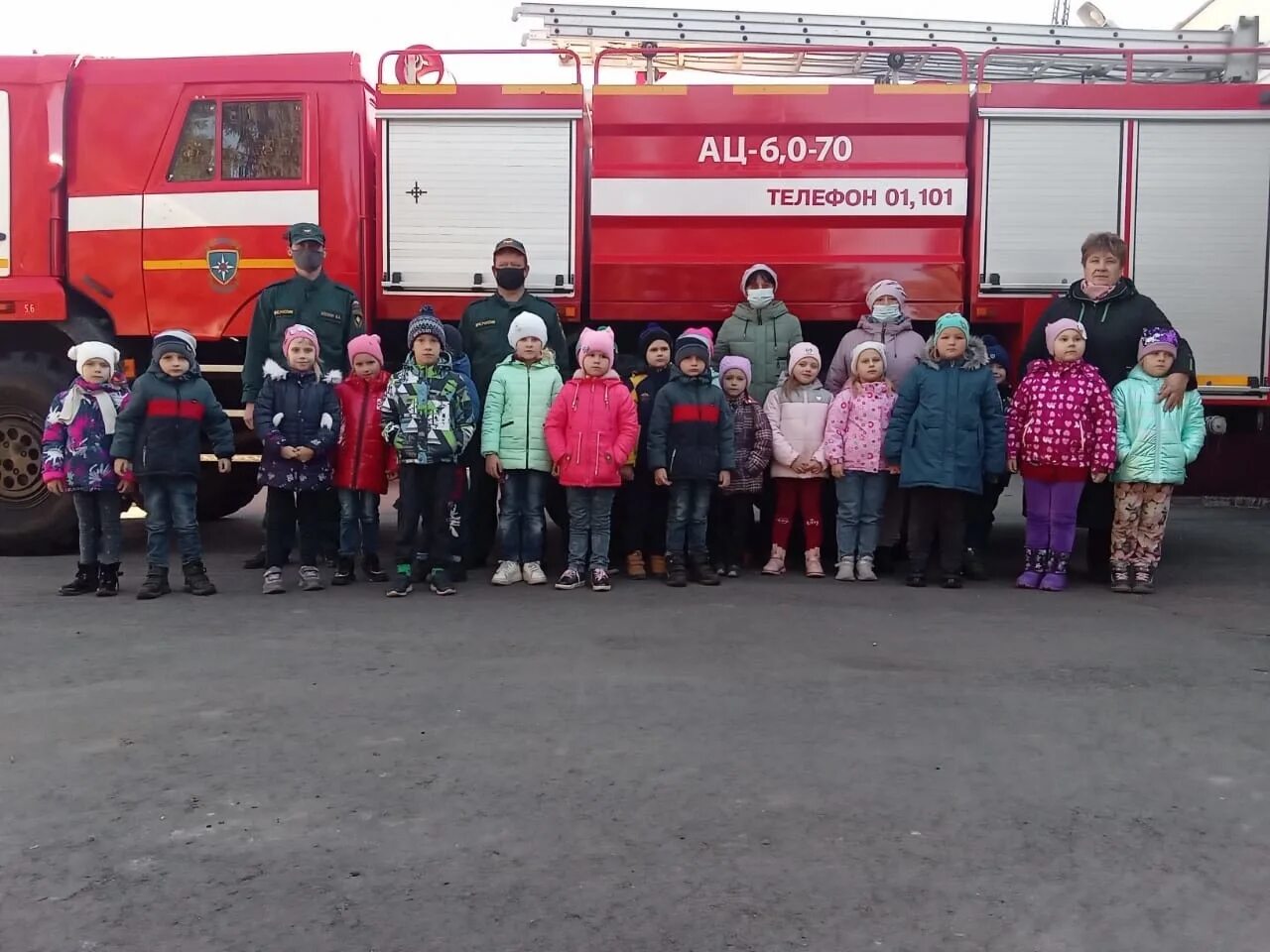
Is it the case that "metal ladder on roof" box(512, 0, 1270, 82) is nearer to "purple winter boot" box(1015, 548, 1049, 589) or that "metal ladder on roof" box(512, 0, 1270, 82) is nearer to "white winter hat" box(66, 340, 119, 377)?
"purple winter boot" box(1015, 548, 1049, 589)

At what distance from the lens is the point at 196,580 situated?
652 cm

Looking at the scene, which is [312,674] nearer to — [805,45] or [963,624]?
[963,624]

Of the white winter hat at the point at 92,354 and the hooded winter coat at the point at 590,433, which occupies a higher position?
the white winter hat at the point at 92,354

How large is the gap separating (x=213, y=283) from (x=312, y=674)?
12.0 ft

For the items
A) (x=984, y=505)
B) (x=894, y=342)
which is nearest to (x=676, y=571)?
(x=894, y=342)

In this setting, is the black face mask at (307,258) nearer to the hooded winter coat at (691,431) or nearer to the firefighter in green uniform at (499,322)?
the firefighter in green uniform at (499,322)

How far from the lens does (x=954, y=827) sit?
3137 mm

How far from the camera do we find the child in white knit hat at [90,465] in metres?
6.53

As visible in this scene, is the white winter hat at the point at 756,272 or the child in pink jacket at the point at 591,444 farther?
the white winter hat at the point at 756,272

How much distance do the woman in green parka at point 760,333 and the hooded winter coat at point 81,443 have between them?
3634 mm

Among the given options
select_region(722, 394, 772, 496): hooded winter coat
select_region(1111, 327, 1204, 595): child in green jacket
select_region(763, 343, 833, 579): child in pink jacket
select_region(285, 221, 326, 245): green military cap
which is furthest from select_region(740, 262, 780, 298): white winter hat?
select_region(285, 221, 326, 245): green military cap

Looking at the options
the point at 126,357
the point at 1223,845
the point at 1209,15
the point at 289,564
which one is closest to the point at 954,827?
the point at 1223,845

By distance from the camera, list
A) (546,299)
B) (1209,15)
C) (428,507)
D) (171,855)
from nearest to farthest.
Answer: (171,855)
(428,507)
(546,299)
(1209,15)

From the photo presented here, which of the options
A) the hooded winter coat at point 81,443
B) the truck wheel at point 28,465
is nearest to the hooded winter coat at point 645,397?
the hooded winter coat at point 81,443
